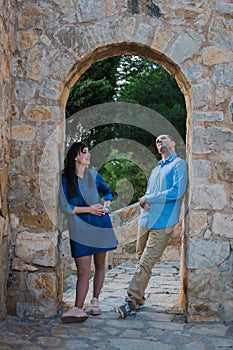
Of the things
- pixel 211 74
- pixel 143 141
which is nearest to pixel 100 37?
pixel 211 74

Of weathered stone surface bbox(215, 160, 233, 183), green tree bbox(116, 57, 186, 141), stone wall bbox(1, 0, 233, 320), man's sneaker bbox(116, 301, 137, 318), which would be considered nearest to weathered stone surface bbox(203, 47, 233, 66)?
stone wall bbox(1, 0, 233, 320)

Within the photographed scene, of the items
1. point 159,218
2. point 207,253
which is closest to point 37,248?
point 159,218

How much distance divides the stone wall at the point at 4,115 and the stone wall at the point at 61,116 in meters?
0.05

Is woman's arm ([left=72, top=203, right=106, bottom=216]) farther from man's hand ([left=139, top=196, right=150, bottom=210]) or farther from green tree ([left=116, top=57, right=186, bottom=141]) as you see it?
green tree ([left=116, top=57, right=186, bottom=141])

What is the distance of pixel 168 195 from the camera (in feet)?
11.9

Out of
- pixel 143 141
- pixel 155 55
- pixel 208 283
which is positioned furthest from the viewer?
pixel 143 141

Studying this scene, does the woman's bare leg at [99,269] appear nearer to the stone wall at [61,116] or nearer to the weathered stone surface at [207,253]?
the stone wall at [61,116]

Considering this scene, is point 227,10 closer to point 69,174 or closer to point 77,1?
point 77,1

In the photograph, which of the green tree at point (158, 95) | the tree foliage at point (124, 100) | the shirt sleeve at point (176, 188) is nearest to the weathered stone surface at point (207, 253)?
the shirt sleeve at point (176, 188)

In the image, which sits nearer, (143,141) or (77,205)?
(77,205)

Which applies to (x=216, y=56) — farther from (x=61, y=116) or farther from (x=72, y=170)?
(x=72, y=170)

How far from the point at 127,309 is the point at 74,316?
0.45 meters

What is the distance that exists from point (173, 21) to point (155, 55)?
31cm

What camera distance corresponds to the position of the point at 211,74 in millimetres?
3572
